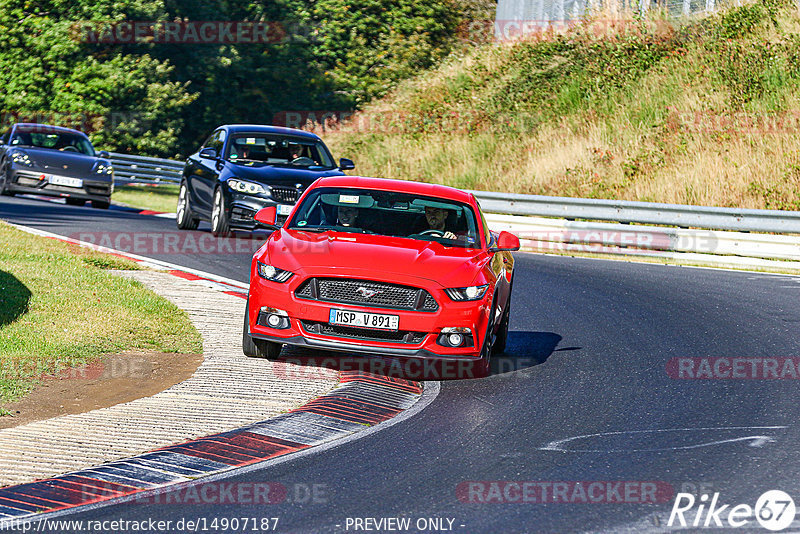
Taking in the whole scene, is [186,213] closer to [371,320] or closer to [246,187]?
[246,187]

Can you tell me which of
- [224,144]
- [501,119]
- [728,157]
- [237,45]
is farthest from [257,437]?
[237,45]

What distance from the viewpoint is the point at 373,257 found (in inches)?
365

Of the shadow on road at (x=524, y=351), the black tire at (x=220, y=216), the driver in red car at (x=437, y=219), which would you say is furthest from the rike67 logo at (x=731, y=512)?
the black tire at (x=220, y=216)

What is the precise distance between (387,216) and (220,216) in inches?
332

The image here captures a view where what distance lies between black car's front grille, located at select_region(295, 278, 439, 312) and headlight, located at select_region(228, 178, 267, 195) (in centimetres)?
897

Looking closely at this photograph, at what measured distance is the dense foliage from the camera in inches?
1672

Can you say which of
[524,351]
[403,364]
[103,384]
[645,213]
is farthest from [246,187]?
[103,384]

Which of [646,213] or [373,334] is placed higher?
[646,213]

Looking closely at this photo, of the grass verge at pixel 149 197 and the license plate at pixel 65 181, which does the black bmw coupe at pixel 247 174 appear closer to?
the license plate at pixel 65 181

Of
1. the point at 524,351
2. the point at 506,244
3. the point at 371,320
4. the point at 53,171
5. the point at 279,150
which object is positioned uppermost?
the point at 279,150

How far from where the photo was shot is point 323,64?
51.8 meters

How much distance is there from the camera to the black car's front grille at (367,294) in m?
9.01

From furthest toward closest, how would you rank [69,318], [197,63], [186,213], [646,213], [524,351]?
[197,63] → [646,213] → [186,213] → [524,351] → [69,318]

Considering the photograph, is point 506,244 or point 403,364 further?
point 506,244
